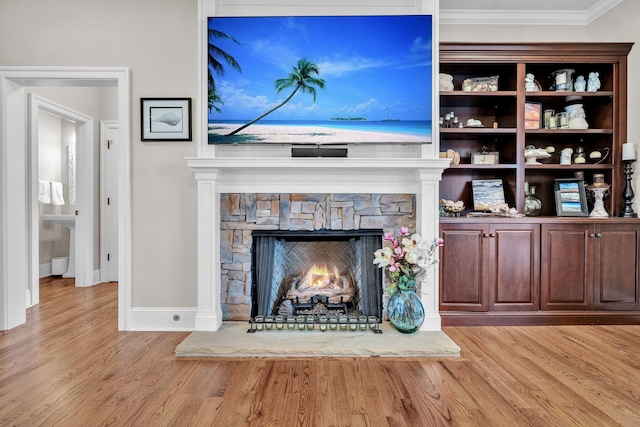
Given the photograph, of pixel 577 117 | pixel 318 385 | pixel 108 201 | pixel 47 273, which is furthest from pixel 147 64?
pixel 577 117

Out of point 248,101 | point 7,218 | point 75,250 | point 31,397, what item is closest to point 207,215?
point 248,101

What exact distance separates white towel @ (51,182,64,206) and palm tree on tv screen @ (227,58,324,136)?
3.70 metres

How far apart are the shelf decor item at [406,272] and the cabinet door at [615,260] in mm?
1492

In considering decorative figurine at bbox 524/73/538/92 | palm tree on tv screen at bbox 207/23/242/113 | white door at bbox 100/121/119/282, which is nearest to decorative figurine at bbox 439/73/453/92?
decorative figurine at bbox 524/73/538/92

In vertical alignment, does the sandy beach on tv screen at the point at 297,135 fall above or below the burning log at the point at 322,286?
above

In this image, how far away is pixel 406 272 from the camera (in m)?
2.72

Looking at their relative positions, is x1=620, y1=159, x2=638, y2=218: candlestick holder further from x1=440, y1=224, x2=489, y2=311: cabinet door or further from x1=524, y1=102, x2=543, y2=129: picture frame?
x1=440, y1=224, x2=489, y2=311: cabinet door

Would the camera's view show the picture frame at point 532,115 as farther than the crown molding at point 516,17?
No

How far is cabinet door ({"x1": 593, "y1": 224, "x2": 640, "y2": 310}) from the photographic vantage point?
10.2 feet

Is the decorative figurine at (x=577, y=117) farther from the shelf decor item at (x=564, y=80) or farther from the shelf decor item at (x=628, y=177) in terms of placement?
the shelf decor item at (x=628, y=177)

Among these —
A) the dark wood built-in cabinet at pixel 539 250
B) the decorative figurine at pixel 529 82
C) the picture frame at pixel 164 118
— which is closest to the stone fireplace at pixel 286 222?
the dark wood built-in cabinet at pixel 539 250

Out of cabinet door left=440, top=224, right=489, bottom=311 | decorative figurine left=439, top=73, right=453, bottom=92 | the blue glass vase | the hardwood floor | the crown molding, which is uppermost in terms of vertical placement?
the crown molding

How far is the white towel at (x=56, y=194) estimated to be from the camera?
504 centimetres

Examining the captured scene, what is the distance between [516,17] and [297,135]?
8.35 feet
